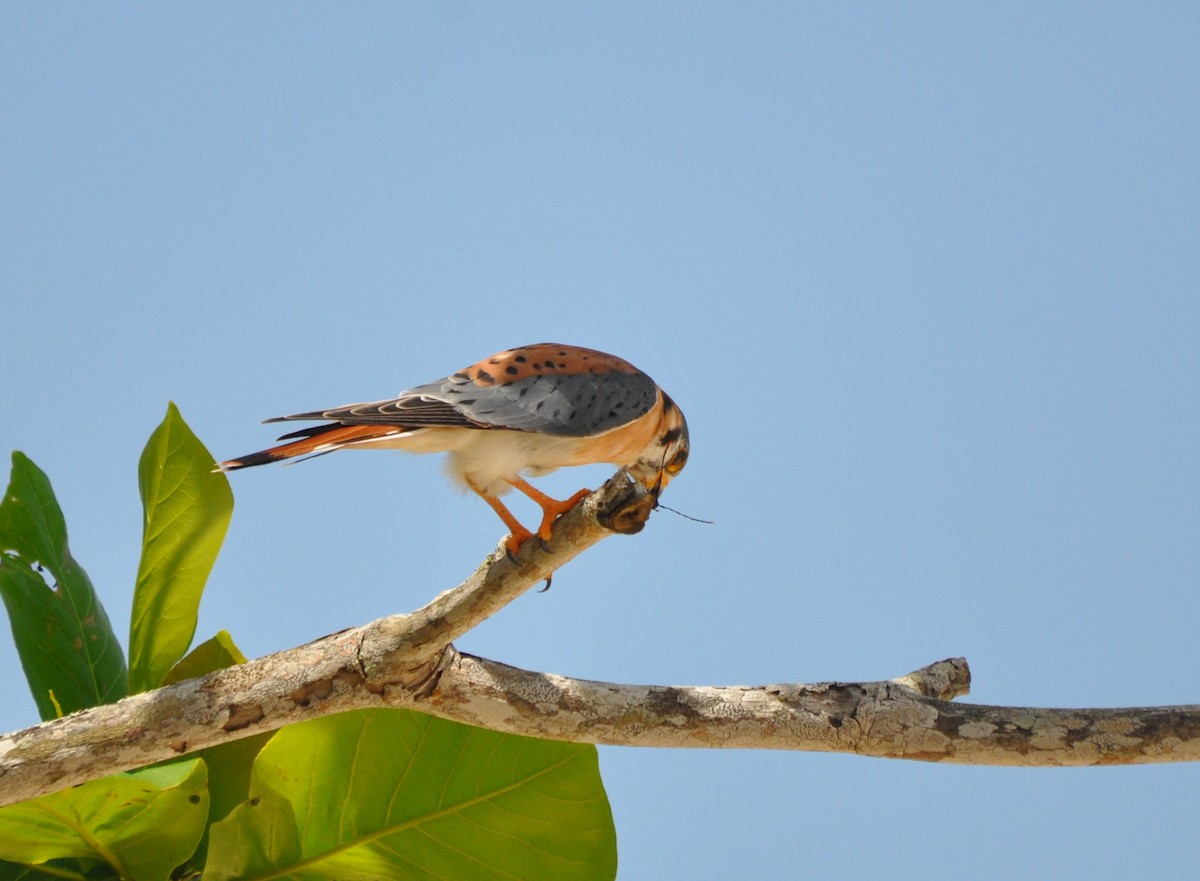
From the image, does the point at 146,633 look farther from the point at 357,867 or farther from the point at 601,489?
the point at 601,489

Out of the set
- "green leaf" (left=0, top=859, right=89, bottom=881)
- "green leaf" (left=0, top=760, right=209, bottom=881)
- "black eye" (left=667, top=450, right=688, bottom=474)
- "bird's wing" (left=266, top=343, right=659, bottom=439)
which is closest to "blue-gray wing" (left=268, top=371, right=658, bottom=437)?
"bird's wing" (left=266, top=343, right=659, bottom=439)

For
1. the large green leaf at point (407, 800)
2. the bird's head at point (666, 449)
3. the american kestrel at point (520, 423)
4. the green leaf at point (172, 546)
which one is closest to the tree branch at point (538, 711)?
the large green leaf at point (407, 800)

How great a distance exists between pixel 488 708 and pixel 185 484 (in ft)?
3.53

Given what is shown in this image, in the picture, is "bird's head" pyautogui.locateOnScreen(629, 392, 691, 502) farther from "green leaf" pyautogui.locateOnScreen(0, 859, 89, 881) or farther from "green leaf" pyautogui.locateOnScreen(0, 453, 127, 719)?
"green leaf" pyautogui.locateOnScreen(0, 859, 89, 881)

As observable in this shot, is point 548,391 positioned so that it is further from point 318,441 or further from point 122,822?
point 122,822

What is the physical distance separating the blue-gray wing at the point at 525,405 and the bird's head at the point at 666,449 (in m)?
0.15

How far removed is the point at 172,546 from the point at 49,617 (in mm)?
350

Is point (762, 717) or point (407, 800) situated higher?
point (762, 717)

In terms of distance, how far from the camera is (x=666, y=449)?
3.88 meters

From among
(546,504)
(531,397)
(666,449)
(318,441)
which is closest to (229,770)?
(318,441)

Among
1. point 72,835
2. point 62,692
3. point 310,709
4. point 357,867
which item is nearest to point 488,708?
point 310,709

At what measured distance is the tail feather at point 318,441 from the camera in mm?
2803

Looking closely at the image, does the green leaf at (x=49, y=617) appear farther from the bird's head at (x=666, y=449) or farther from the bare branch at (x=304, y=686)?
the bird's head at (x=666, y=449)

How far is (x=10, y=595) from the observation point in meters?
2.89
